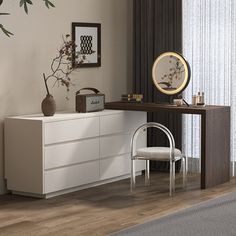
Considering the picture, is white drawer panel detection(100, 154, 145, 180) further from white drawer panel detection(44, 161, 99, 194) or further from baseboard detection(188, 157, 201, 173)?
baseboard detection(188, 157, 201, 173)

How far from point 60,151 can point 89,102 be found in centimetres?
67

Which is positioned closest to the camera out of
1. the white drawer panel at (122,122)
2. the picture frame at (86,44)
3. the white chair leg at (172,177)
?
the white chair leg at (172,177)

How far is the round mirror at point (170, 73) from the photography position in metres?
6.70

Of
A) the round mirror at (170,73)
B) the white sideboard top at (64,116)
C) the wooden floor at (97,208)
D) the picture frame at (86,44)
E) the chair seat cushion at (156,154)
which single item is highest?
the picture frame at (86,44)

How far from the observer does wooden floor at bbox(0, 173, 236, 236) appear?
4.96 meters

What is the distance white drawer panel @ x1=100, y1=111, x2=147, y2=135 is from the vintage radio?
0.15 meters

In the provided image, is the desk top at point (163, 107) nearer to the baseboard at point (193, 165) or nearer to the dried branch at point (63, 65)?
the dried branch at point (63, 65)

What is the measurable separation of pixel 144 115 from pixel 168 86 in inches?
18.7

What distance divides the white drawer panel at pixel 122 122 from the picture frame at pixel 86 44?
0.64m

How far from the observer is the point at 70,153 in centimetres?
615

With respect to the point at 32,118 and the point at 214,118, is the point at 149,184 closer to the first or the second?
the point at 214,118

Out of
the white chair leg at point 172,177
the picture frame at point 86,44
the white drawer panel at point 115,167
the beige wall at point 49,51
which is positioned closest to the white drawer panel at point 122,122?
the white drawer panel at point 115,167

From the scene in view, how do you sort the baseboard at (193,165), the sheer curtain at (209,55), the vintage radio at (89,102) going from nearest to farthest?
the vintage radio at (89,102)
the sheer curtain at (209,55)
the baseboard at (193,165)

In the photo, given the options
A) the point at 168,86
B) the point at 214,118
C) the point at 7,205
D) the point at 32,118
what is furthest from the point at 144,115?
the point at 7,205
